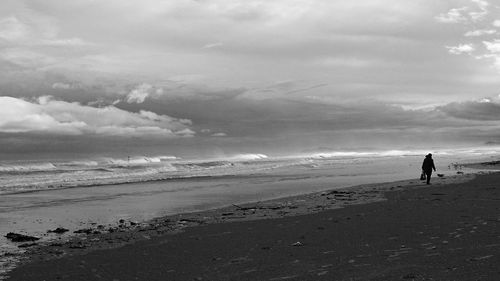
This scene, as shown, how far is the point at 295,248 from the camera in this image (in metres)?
11.4

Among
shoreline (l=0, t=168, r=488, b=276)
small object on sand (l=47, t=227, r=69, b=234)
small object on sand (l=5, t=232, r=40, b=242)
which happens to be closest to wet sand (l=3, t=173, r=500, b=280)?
shoreline (l=0, t=168, r=488, b=276)

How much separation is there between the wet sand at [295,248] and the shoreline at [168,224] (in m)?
0.04

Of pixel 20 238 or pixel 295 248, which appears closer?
pixel 295 248

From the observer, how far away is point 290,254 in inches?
424

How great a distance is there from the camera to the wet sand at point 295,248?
898cm

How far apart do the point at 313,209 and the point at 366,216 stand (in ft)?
11.6

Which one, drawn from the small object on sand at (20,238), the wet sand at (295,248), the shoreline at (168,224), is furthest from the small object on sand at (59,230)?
the small object on sand at (20,238)

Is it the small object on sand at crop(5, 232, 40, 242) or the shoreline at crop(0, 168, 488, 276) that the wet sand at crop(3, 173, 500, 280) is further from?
the small object on sand at crop(5, 232, 40, 242)

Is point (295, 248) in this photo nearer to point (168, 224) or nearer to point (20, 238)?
point (168, 224)

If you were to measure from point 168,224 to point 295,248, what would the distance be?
664cm

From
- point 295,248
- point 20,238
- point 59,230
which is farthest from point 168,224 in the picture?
point 295,248

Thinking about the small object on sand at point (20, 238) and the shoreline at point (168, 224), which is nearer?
the shoreline at point (168, 224)

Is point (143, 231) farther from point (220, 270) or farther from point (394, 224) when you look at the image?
point (394, 224)

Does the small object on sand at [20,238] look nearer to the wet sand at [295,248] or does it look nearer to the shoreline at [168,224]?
the shoreline at [168,224]
